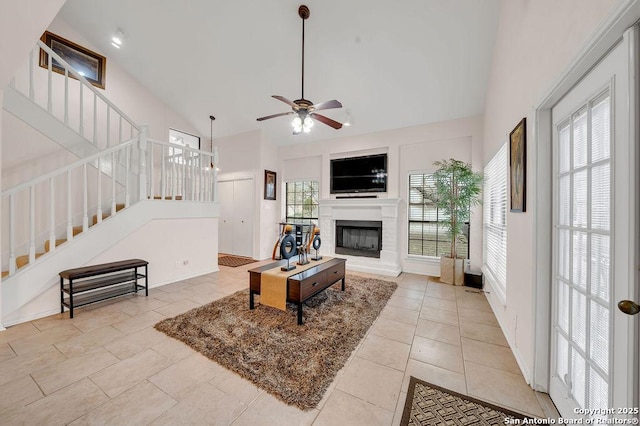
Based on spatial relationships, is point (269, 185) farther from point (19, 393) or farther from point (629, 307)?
point (629, 307)

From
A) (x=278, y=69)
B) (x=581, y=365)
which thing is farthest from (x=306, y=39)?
(x=581, y=365)

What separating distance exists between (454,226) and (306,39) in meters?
3.85

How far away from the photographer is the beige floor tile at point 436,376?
71.4 inches

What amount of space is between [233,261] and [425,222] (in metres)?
4.43

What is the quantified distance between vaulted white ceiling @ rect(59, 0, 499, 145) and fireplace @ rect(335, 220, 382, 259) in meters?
2.05

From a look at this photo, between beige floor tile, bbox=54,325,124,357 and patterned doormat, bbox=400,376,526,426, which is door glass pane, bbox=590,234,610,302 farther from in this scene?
beige floor tile, bbox=54,325,124,357

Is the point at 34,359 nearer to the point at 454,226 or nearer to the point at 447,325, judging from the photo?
the point at 447,325

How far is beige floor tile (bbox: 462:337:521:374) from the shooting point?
205 centimetres

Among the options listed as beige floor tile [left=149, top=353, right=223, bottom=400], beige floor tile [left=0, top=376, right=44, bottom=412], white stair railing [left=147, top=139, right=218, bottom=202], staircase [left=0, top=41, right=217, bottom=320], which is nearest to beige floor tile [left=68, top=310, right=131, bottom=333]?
staircase [left=0, top=41, right=217, bottom=320]

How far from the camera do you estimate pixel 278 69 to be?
4.38 m

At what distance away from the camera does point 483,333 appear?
259cm

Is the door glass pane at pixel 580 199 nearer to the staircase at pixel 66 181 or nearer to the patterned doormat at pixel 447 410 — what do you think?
the patterned doormat at pixel 447 410

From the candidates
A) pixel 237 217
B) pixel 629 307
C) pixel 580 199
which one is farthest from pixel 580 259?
pixel 237 217

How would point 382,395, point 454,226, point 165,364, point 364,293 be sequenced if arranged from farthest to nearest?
point 454,226
point 364,293
point 165,364
point 382,395
